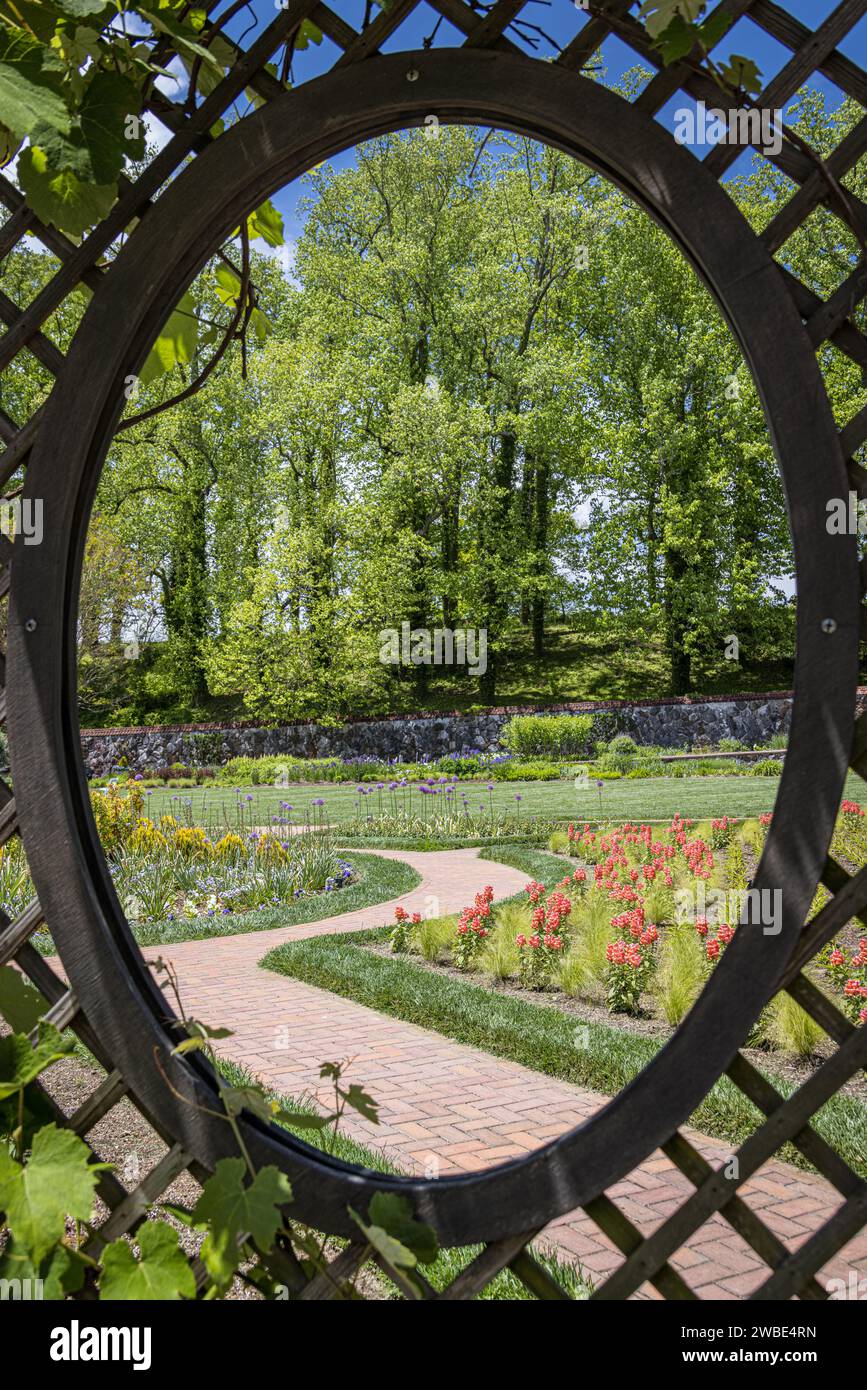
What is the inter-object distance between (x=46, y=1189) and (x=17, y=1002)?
12.4 inches

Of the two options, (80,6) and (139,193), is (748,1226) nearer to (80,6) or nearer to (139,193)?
(139,193)

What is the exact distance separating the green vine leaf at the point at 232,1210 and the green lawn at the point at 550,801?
8.48 meters

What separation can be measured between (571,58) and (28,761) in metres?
1.42

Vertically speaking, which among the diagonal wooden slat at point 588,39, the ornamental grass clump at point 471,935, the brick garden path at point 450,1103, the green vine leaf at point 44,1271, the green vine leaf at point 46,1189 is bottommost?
the brick garden path at point 450,1103

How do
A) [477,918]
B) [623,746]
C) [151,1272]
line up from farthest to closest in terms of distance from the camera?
[623,746] → [477,918] → [151,1272]

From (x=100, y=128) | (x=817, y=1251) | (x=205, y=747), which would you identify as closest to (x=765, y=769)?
(x=205, y=747)

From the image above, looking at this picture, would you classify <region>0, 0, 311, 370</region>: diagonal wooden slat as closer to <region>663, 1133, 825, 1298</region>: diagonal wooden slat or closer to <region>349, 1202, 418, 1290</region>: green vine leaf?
<region>349, 1202, 418, 1290</region>: green vine leaf

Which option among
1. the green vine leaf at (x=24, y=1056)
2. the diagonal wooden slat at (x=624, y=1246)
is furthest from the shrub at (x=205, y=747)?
the diagonal wooden slat at (x=624, y=1246)

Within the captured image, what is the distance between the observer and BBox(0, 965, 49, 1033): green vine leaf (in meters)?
1.67

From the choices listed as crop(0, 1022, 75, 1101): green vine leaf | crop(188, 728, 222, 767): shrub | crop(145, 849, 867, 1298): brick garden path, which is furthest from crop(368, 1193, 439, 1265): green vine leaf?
crop(188, 728, 222, 767): shrub

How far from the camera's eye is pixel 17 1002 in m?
1.67

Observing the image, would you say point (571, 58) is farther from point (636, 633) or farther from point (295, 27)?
point (636, 633)

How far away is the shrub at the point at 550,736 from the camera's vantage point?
1806 centimetres

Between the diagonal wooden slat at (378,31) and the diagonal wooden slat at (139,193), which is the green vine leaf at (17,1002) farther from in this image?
the diagonal wooden slat at (378,31)
